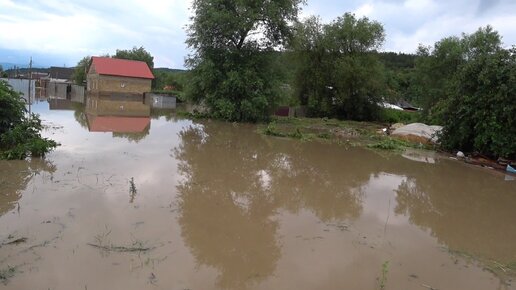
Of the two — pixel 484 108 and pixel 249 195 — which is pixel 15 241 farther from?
pixel 484 108

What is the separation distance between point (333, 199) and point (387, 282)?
3968 millimetres

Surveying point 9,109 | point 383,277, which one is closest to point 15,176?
point 9,109

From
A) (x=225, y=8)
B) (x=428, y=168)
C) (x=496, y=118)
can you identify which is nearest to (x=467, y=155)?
(x=496, y=118)

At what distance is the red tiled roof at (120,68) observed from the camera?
152 ft

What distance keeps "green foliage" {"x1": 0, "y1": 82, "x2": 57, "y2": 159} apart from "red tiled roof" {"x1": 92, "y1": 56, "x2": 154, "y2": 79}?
35945 mm

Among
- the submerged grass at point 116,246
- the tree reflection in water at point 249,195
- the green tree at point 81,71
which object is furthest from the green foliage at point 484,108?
the green tree at point 81,71

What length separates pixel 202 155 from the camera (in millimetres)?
13391

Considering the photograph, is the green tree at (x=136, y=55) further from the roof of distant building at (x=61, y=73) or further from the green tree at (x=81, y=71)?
the roof of distant building at (x=61, y=73)

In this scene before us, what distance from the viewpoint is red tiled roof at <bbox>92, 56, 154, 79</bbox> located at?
4619 centimetres

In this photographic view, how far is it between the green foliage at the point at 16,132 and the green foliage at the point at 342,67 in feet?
84.0

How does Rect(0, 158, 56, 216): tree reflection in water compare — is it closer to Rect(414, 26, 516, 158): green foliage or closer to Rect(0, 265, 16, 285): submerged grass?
Rect(0, 265, 16, 285): submerged grass

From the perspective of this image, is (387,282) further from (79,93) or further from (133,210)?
(79,93)

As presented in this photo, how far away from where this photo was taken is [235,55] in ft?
88.5

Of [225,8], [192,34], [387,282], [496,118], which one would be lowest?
[387,282]
